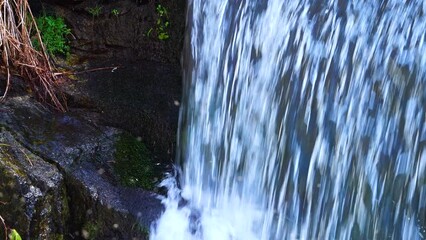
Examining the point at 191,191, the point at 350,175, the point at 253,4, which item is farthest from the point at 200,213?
Result: the point at 253,4

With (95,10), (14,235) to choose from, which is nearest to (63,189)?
(14,235)

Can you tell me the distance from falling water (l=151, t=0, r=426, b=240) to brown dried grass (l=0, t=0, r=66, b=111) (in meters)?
0.69

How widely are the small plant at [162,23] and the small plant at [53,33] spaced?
0.53 m

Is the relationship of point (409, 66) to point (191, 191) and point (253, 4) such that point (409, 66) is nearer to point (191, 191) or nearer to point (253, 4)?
point (253, 4)

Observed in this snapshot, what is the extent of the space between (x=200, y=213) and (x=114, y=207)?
403 millimetres

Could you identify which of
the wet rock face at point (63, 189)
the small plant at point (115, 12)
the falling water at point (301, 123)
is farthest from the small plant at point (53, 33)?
the falling water at point (301, 123)

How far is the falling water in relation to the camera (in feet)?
8.54

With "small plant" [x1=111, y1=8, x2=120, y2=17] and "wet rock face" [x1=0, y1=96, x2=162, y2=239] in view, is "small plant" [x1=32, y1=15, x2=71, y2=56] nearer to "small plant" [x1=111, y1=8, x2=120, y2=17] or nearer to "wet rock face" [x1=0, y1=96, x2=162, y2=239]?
"small plant" [x1=111, y1=8, x2=120, y2=17]

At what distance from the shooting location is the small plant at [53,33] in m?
3.87

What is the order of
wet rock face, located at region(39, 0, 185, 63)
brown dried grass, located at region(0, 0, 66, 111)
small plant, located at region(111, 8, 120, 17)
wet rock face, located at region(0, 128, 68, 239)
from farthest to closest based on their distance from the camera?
small plant, located at region(111, 8, 120, 17)
wet rock face, located at region(39, 0, 185, 63)
brown dried grass, located at region(0, 0, 66, 111)
wet rock face, located at region(0, 128, 68, 239)

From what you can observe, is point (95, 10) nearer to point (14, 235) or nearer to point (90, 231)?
point (90, 231)

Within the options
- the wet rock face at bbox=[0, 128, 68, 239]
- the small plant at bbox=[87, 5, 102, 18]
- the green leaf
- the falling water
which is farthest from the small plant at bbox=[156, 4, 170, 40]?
the green leaf

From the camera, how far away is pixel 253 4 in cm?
326

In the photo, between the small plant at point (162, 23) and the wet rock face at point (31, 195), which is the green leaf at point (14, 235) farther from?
the small plant at point (162, 23)
